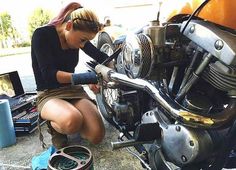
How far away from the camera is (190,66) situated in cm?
80

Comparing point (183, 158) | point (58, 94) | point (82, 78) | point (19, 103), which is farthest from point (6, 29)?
point (183, 158)

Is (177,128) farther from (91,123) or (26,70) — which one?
(26,70)

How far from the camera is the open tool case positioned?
1743 mm

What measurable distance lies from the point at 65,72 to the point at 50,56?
13 centimetres

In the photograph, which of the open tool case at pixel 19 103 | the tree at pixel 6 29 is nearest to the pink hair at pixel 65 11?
the open tool case at pixel 19 103

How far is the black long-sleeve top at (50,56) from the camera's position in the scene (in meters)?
1.35

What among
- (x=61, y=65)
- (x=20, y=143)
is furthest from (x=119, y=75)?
(x=20, y=143)

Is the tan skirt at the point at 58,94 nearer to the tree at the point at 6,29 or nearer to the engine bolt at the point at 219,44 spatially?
the engine bolt at the point at 219,44

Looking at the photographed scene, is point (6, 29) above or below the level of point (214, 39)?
below

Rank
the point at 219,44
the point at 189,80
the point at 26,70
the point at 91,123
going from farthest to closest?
the point at 26,70 < the point at 91,123 < the point at 189,80 < the point at 219,44

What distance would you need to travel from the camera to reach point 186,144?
811 mm

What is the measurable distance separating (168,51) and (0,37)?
19.2ft

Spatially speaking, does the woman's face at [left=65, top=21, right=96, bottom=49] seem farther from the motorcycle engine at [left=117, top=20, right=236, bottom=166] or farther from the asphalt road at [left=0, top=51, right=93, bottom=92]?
the asphalt road at [left=0, top=51, right=93, bottom=92]

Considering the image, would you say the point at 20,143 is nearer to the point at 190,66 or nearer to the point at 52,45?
the point at 52,45
